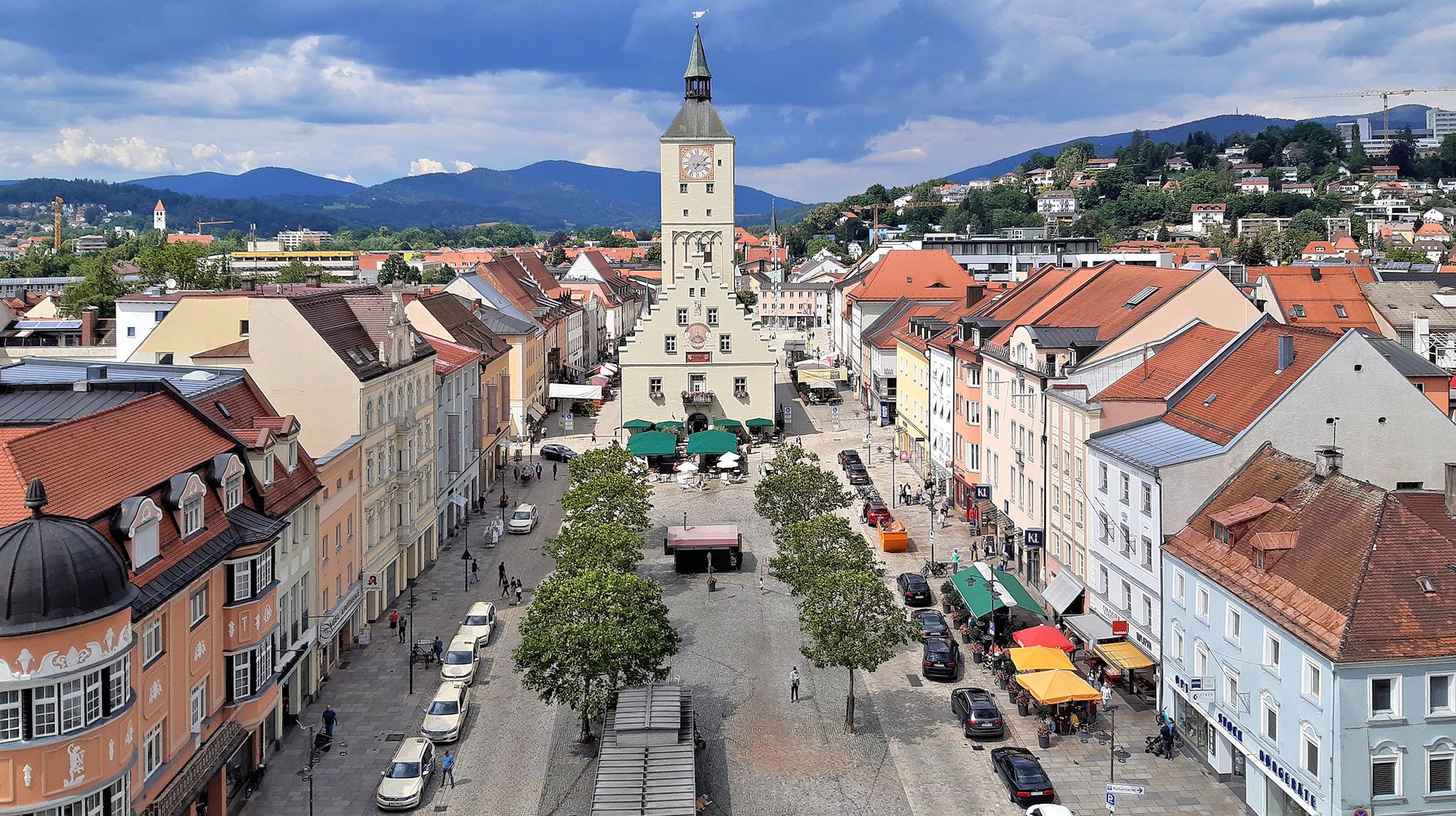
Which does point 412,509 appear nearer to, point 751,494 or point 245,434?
point 245,434

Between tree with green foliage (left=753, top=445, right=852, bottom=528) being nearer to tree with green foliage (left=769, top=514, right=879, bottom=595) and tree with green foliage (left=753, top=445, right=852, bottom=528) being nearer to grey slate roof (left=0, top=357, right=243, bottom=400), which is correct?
tree with green foliage (left=769, top=514, right=879, bottom=595)

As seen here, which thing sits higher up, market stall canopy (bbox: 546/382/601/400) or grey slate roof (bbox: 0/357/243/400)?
grey slate roof (bbox: 0/357/243/400)

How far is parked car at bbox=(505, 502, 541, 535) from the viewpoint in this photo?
218 feet

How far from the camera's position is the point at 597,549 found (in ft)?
148

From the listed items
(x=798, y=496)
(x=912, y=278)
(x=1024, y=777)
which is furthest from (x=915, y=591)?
(x=912, y=278)

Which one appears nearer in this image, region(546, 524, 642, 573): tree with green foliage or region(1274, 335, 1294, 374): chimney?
region(1274, 335, 1294, 374): chimney

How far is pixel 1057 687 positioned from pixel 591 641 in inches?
561

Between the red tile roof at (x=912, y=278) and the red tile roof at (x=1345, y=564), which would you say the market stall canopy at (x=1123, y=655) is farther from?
the red tile roof at (x=912, y=278)

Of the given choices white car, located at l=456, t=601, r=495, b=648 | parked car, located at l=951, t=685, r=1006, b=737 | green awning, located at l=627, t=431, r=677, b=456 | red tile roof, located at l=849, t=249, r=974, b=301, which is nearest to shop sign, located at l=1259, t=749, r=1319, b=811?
parked car, located at l=951, t=685, r=1006, b=737

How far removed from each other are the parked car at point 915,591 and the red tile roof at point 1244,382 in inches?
519

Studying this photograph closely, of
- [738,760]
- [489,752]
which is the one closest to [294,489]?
[489,752]

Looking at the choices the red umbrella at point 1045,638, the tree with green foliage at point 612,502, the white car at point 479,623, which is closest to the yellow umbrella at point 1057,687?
the red umbrella at point 1045,638

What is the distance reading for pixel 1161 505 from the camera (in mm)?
37281

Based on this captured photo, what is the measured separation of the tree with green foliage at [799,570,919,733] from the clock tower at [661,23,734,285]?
6220 cm
